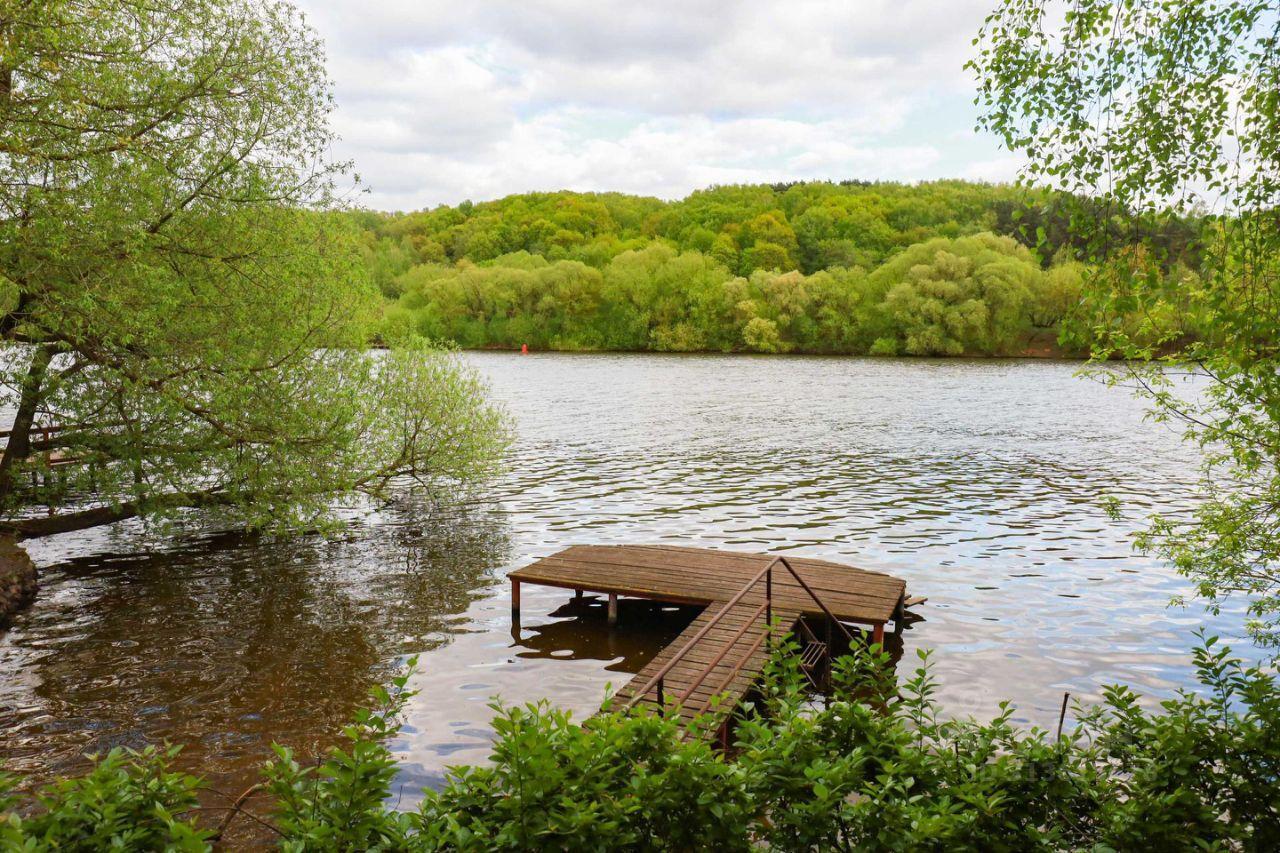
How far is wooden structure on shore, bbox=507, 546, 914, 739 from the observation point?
12.5 m

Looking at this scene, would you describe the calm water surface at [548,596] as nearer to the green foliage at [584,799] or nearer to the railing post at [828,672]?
the railing post at [828,672]

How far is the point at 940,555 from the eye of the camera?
2117 cm

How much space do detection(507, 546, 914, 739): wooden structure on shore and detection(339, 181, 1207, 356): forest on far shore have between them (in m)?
42.5

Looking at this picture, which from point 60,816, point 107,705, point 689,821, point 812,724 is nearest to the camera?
point 60,816

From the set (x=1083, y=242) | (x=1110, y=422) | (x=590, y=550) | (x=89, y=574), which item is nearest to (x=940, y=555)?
(x=590, y=550)

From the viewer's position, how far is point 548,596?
18719 millimetres

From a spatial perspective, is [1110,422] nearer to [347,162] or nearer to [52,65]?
[347,162]

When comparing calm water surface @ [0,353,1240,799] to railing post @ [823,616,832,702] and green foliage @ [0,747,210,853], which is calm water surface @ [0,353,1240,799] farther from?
green foliage @ [0,747,210,853]

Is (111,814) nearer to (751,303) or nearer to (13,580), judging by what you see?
(13,580)

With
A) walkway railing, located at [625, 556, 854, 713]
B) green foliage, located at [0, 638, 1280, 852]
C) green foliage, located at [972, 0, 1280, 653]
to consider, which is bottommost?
walkway railing, located at [625, 556, 854, 713]

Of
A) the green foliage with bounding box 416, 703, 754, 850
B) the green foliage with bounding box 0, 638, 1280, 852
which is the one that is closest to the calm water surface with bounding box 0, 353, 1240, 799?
the green foliage with bounding box 0, 638, 1280, 852

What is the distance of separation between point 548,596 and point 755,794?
44.2ft

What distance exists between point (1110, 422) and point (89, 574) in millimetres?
43541

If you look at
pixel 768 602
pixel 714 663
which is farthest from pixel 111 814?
pixel 768 602
